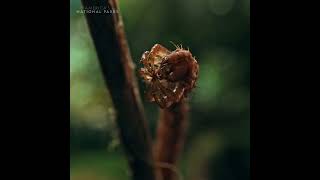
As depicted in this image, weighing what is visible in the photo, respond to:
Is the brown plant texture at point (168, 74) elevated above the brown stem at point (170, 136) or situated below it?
above

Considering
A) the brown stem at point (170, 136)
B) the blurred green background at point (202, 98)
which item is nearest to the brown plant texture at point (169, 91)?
the brown stem at point (170, 136)

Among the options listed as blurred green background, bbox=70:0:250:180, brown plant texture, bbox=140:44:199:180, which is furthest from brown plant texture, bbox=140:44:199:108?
blurred green background, bbox=70:0:250:180

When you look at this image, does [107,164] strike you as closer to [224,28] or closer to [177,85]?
[224,28]

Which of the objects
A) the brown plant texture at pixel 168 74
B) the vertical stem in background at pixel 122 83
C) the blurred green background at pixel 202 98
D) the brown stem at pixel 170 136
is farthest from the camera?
the blurred green background at pixel 202 98

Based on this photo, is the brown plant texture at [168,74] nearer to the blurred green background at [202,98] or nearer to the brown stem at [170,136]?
the brown stem at [170,136]

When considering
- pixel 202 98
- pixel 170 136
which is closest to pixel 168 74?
pixel 170 136

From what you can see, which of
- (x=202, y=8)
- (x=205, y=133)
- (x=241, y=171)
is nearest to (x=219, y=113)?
(x=205, y=133)
